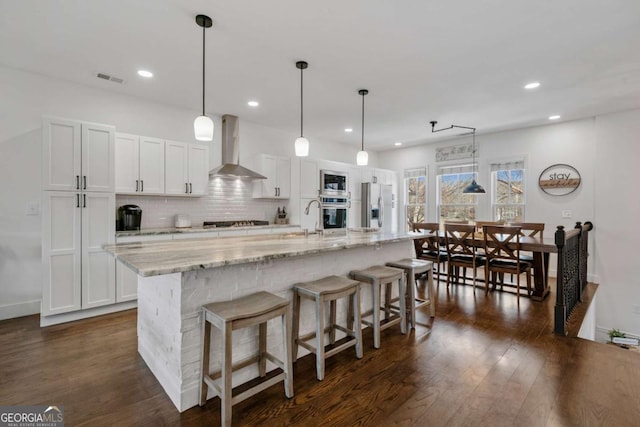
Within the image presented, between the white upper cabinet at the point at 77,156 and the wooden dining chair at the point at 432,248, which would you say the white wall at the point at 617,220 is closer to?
the wooden dining chair at the point at 432,248

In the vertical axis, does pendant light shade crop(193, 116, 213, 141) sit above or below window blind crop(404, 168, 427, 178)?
below

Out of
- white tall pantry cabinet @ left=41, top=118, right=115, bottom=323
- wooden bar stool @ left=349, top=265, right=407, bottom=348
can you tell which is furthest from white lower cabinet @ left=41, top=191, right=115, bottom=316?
wooden bar stool @ left=349, top=265, right=407, bottom=348

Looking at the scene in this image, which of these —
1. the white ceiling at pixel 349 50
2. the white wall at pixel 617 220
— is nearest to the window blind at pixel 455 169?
the white ceiling at pixel 349 50

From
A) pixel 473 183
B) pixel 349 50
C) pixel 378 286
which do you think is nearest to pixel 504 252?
pixel 473 183

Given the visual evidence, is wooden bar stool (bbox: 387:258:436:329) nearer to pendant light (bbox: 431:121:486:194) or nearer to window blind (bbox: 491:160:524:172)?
pendant light (bbox: 431:121:486:194)

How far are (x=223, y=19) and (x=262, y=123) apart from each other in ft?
9.86

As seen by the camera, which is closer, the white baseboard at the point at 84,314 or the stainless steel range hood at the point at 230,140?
the white baseboard at the point at 84,314

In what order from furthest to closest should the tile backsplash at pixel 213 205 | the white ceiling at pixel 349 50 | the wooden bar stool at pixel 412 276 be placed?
the tile backsplash at pixel 213 205, the wooden bar stool at pixel 412 276, the white ceiling at pixel 349 50

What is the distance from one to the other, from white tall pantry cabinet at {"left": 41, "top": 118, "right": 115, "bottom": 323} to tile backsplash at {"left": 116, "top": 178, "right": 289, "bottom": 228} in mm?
729

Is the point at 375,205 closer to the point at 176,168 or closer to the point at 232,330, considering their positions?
the point at 176,168

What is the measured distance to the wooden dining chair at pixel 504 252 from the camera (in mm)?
3785

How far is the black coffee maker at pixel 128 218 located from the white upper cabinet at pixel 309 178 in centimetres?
266

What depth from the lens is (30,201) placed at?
344 cm

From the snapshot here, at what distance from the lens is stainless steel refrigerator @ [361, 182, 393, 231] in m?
6.56
